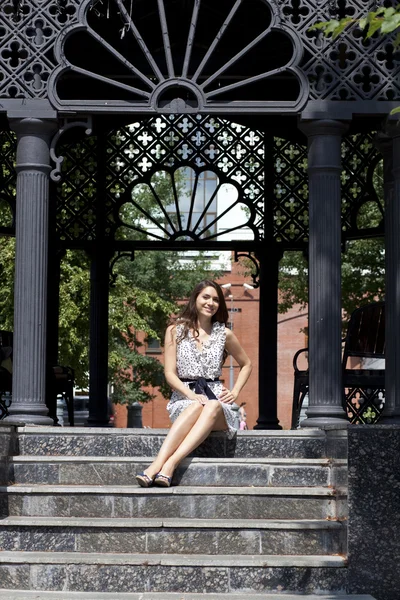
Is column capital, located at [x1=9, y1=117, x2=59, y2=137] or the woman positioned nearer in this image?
the woman

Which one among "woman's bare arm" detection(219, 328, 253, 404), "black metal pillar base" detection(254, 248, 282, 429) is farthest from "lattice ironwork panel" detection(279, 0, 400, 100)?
"black metal pillar base" detection(254, 248, 282, 429)

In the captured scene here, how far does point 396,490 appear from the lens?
7.59 meters

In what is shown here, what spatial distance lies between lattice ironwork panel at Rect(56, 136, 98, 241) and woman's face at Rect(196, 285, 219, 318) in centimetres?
522

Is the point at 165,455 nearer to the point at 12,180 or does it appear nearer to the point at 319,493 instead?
the point at 319,493

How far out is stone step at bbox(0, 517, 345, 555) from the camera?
779 centimetres

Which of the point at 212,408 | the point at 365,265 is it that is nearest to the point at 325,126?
the point at 212,408

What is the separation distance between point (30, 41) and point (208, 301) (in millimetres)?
2666

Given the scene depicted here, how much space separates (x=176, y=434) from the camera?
8.12m

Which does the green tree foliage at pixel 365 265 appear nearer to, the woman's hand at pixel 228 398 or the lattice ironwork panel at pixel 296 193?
the lattice ironwork panel at pixel 296 193

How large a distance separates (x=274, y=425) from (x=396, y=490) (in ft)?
20.2

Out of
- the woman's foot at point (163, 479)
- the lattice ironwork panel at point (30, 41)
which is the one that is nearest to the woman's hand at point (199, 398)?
the woman's foot at point (163, 479)

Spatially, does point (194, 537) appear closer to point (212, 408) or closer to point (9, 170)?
point (212, 408)

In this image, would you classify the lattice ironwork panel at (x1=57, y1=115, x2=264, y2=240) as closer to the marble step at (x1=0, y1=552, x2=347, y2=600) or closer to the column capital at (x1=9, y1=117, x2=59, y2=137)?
the column capital at (x1=9, y1=117, x2=59, y2=137)

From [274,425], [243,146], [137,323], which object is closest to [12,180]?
[243,146]
